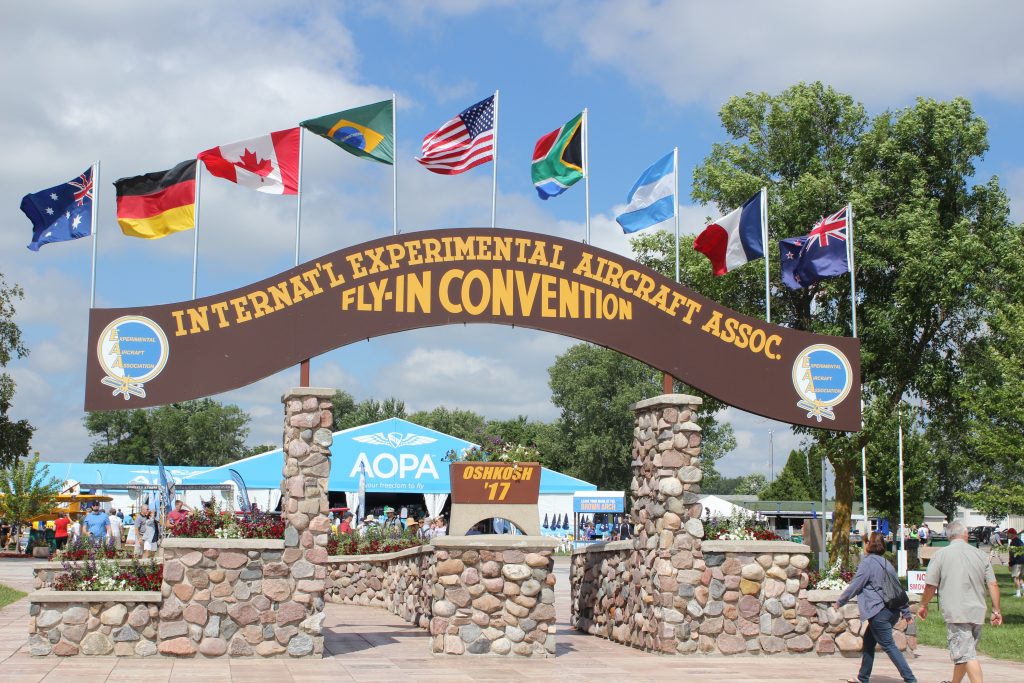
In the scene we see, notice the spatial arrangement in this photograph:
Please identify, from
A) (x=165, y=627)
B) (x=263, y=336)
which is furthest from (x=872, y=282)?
(x=165, y=627)

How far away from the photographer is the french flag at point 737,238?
16.4 m

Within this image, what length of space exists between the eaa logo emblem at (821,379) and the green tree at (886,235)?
36.6ft

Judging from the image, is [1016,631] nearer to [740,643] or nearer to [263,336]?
[740,643]

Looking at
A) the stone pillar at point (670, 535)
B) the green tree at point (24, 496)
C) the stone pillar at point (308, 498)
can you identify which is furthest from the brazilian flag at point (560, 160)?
the green tree at point (24, 496)

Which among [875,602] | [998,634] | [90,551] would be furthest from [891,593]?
[90,551]

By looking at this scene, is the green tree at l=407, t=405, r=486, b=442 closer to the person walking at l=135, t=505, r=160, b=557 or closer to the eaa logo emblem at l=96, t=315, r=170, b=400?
the person walking at l=135, t=505, r=160, b=557

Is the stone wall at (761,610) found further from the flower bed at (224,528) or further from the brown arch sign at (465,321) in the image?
the flower bed at (224,528)

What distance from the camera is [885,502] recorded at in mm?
57156

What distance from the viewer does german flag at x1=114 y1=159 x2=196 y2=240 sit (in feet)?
47.4

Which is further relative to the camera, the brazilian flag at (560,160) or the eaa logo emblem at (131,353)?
the brazilian flag at (560,160)

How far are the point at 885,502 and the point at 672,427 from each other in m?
47.1

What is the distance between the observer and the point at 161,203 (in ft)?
47.6

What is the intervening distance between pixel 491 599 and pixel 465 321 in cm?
372

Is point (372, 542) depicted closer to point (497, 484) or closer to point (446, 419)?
point (497, 484)
